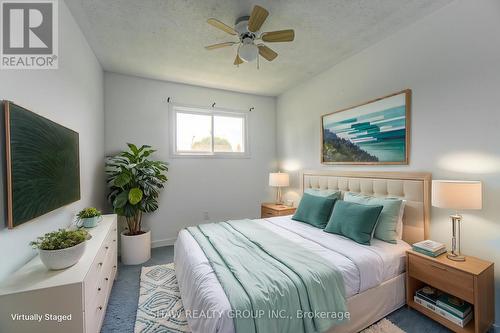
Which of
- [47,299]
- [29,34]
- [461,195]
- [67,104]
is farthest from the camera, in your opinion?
[67,104]

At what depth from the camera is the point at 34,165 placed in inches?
56.3

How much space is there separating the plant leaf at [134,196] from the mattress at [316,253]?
0.88m

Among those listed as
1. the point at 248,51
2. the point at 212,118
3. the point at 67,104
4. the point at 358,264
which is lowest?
the point at 358,264

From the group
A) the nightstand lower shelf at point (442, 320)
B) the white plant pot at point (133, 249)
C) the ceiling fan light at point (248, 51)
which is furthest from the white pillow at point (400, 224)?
the white plant pot at point (133, 249)

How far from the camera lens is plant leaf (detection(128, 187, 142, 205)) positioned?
9.56 ft

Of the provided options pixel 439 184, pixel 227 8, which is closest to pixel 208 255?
pixel 439 184

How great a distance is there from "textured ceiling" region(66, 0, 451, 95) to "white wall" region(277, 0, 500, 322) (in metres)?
0.24

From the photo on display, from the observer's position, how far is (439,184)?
6.11 ft

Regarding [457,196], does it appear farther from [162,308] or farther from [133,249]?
[133,249]

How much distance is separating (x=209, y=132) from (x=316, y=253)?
3.03 m

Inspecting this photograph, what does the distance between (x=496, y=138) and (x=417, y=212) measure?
0.89m

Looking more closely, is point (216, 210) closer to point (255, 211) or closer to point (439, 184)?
point (255, 211)

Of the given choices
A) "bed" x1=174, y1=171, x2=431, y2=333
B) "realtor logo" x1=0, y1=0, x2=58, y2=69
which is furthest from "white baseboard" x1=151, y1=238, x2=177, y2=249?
"realtor logo" x1=0, y1=0, x2=58, y2=69

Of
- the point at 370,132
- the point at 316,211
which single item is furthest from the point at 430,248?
the point at 370,132
